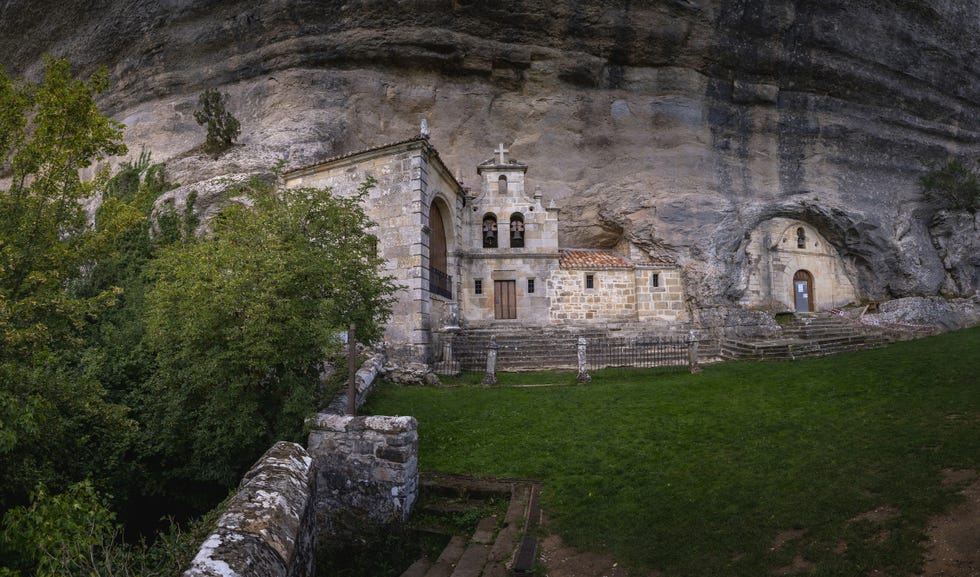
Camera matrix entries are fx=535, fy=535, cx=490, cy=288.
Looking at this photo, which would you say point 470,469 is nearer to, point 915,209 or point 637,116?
point 637,116

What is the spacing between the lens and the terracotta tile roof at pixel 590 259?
2339 cm

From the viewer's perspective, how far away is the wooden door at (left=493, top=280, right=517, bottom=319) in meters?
23.2

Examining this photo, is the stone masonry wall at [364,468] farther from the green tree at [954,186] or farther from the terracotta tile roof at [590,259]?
the green tree at [954,186]

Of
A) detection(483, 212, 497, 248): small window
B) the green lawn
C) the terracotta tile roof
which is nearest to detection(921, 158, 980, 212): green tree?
the green lawn

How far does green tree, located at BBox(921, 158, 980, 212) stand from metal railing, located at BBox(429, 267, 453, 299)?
24099 millimetres

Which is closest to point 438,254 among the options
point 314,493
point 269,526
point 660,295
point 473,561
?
point 660,295

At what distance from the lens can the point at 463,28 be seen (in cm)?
2542

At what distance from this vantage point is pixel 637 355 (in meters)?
19.2

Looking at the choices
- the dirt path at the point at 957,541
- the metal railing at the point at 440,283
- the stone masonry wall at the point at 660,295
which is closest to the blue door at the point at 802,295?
the stone masonry wall at the point at 660,295

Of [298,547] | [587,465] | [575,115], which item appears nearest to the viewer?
[298,547]

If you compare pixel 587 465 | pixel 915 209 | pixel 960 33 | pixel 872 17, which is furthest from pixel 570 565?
pixel 960 33

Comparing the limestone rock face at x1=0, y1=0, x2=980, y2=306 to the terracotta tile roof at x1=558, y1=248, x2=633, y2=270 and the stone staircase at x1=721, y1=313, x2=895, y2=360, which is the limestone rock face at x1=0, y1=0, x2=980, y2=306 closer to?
the terracotta tile roof at x1=558, y1=248, x2=633, y2=270

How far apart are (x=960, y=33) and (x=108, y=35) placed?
4321cm

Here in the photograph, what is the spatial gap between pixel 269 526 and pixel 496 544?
335 cm
